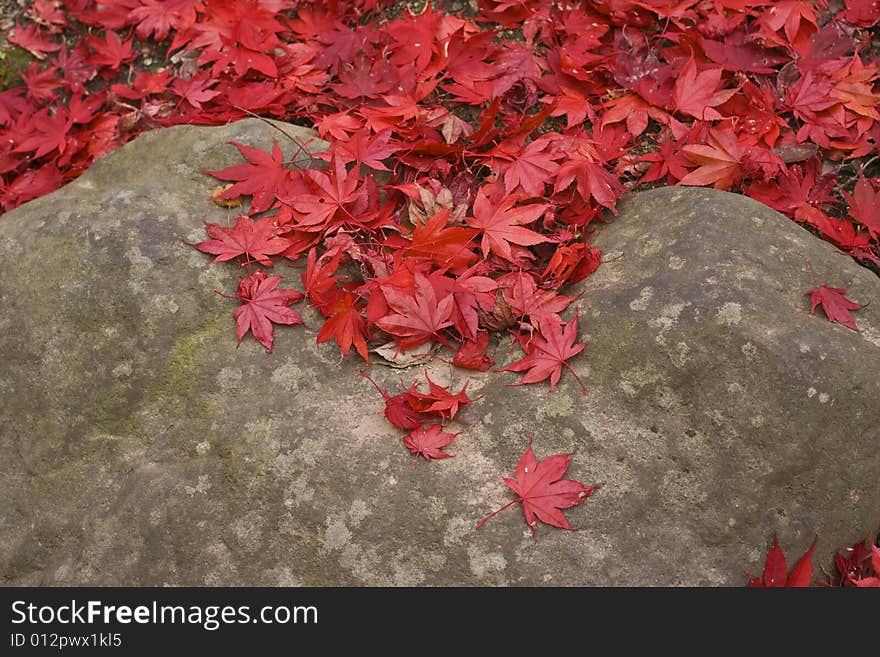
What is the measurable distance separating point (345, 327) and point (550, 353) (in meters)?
0.57

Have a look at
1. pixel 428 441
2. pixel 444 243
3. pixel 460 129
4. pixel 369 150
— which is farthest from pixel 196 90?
pixel 428 441

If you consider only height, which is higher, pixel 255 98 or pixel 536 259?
pixel 255 98

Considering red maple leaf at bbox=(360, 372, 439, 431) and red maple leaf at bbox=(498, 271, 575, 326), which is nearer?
red maple leaf at bbox=(360, 372, 439, 431)

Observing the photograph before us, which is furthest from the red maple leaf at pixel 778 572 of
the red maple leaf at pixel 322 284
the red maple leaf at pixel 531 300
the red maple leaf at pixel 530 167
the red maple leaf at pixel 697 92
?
the red maple leaf at pixel 697 92

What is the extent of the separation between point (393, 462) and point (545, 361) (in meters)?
0.48

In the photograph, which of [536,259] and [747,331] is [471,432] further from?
[747,331]

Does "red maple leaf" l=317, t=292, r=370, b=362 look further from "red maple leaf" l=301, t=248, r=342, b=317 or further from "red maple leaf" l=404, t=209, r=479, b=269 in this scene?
"red maple leaf" l=404, t=209, r=479, b=269

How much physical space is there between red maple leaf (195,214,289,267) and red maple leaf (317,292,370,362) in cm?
32

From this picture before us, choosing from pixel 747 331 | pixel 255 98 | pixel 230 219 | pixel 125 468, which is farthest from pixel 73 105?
pixel 747 331

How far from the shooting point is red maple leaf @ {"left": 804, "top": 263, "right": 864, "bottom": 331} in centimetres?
211

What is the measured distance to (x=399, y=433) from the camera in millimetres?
2105

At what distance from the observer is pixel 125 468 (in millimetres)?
2201

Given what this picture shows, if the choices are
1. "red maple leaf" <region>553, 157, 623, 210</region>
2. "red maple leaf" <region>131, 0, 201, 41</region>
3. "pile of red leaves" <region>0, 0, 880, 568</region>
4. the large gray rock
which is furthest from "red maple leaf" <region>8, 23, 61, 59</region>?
"red maple leaf" <region>553, 157, 623, 210</region>

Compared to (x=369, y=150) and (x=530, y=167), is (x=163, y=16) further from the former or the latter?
(x=530, y=167)
